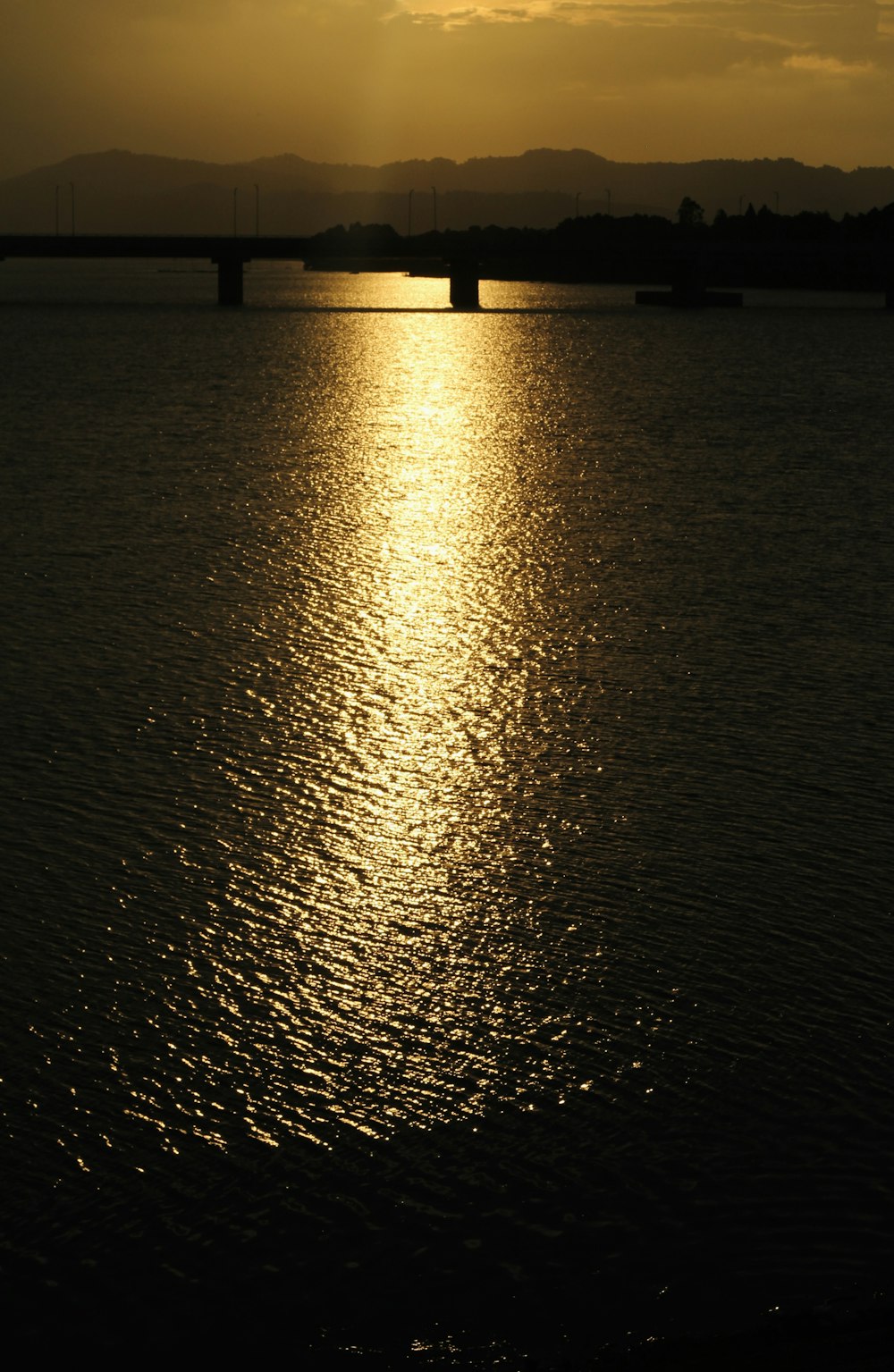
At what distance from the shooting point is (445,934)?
11.6 meters

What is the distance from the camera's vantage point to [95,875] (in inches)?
494

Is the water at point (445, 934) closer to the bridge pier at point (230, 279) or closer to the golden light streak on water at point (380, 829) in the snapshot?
the golden light streak on water at point (380, 829)

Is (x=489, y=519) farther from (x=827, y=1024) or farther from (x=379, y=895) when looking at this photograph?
(x=827, y=1024)

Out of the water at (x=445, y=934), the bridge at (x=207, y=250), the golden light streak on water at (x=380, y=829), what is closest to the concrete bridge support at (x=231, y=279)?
the bridge at (x=207, y=250)

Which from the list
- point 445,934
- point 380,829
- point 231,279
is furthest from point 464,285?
point 445,934

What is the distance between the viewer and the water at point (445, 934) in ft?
25.9

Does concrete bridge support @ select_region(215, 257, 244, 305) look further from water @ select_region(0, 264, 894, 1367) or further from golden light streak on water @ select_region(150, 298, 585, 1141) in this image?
water @ select_region(0, 264, 894, 1367)

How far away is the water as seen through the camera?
25.9ft

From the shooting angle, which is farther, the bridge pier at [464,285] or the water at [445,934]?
the bridge pier at [464,285]

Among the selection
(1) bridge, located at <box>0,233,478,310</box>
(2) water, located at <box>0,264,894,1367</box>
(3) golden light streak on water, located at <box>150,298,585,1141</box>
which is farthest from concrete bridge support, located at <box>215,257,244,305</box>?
(2) water, located at <box>0,264,894,1367</box>

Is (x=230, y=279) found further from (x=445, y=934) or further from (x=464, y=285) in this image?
(x=445, y=934)

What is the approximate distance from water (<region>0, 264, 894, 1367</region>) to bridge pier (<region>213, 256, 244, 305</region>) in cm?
16004

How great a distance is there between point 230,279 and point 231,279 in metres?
0.09

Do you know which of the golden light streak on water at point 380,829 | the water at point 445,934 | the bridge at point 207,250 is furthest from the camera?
the bridge at point 207,250
